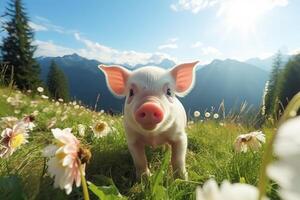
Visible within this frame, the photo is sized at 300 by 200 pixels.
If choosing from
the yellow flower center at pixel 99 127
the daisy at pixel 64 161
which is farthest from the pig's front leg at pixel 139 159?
the daisy at pixel 64 161

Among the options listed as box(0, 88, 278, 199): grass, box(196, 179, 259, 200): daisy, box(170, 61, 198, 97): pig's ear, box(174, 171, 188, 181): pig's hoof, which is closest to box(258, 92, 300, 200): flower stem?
box(196, 179, 259, 200): daisy

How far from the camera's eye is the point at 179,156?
3.64 metres

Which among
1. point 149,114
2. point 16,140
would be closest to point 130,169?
point 149,114

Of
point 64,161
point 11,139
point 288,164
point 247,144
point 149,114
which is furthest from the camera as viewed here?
point 247,144

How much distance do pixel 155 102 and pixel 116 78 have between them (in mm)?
866

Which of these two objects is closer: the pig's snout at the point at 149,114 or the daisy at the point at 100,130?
the pig's snout at the point at 149,114

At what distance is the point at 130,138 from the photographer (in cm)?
371

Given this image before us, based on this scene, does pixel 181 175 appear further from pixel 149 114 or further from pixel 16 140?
pixel 16 140

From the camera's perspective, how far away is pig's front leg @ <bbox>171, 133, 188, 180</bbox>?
3.56 m

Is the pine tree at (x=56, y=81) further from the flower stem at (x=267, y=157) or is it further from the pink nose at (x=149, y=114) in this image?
the flower stem at (x=267, y=157)

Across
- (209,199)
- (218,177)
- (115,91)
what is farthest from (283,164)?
(115,91)

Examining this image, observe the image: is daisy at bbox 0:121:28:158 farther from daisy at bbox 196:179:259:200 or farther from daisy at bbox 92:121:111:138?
daisy at bbox 196:179:259:200

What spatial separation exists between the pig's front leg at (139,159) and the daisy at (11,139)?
1163mm

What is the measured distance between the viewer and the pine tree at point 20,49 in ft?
159
